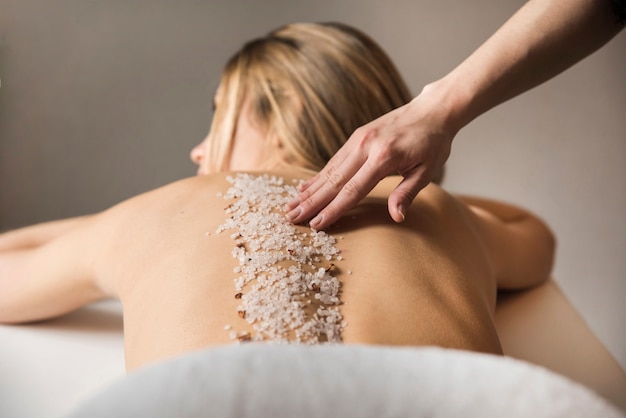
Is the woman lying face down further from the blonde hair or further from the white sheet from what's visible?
the white sheet

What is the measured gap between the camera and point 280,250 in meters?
0.67

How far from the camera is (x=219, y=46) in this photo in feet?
4.35

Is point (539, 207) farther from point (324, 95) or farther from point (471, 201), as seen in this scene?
point (324, 95)

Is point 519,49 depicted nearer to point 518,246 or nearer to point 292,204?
point 292,204

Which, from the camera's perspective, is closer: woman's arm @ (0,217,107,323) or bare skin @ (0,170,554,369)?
bare skin @ (0,170,554,369)

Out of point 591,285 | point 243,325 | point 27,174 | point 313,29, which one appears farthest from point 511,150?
point 27,174

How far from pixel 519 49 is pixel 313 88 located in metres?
0.29

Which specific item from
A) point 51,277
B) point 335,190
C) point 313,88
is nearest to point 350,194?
point 335,190

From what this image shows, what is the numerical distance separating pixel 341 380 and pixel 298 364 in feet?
0.08

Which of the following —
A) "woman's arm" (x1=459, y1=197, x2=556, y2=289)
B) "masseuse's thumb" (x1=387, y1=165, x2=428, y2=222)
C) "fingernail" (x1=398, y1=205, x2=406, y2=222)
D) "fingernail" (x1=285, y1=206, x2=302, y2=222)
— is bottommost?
"woman's arm" (x1=459, y1=197, x2=556, y2=289)

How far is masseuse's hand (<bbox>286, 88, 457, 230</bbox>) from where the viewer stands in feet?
2.27

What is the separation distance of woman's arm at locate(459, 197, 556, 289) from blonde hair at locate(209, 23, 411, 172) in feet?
0.65

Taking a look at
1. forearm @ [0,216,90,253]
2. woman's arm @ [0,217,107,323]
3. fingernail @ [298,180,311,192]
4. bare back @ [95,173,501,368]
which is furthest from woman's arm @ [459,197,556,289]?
forearm @ [0,216,90,253]

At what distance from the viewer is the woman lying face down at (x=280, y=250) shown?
617 millimetres
